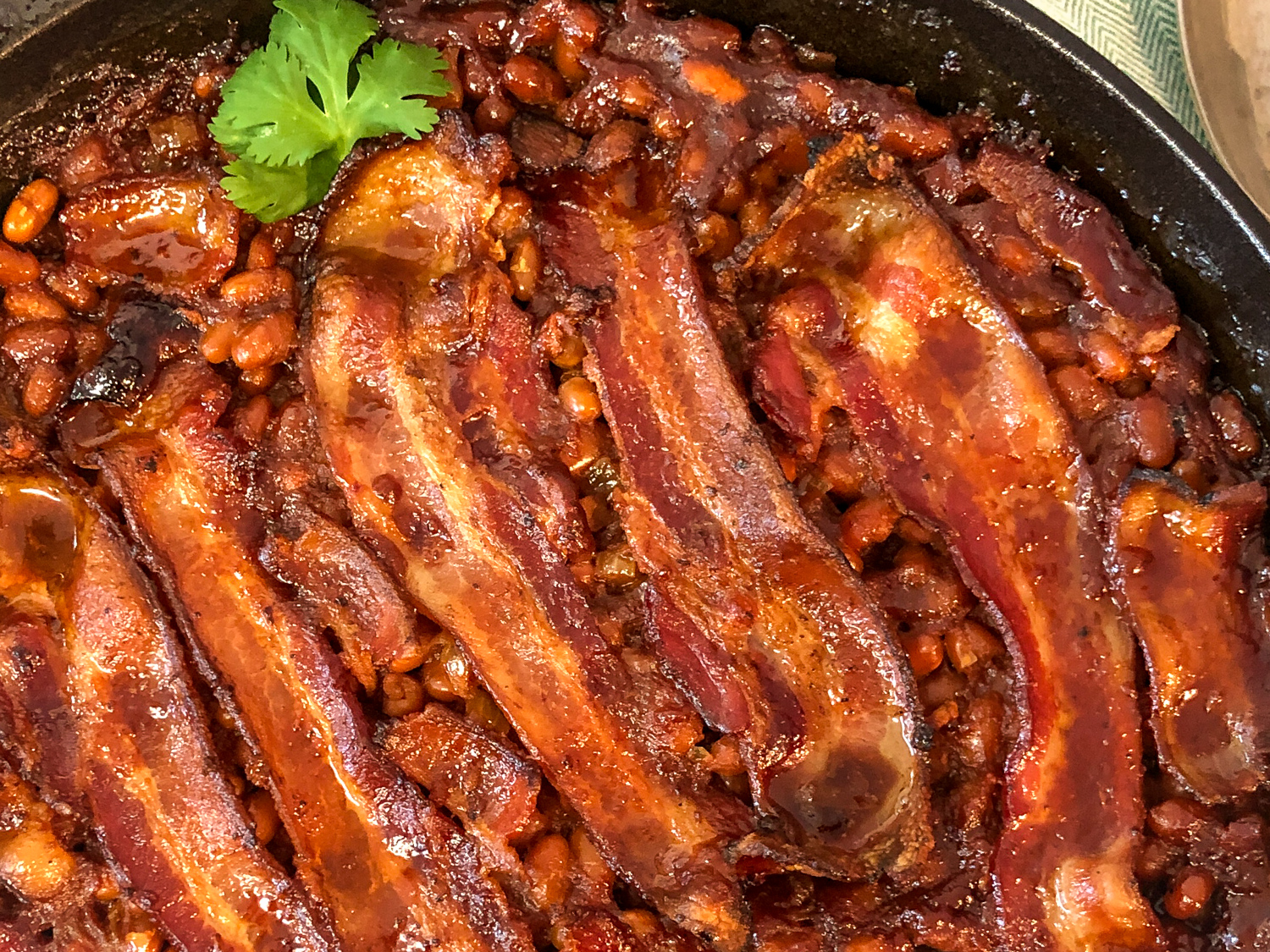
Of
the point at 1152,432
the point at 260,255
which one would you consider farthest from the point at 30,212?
the point at 1152,432

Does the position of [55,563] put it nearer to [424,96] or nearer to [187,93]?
[187,93]

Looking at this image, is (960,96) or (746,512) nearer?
(746,512)

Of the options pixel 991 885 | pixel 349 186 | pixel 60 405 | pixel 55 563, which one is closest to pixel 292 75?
pixel 349 186

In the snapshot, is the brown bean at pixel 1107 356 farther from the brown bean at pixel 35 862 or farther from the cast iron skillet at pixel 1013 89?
the brown bean at pixel 35 862

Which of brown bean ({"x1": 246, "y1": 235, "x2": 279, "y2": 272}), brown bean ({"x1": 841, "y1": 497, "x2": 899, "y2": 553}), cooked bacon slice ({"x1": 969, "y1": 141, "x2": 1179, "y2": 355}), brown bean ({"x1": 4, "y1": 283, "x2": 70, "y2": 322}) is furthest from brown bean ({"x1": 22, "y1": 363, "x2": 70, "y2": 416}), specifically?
cooked bacon slice ({"x1": 969, "y1": 141, "x2": 1179, "y2": 355})

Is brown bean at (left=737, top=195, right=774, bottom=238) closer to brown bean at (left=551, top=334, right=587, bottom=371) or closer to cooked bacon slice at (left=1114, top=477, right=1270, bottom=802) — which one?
brown bean at (left=551, top=334, right=587, bottom=371)

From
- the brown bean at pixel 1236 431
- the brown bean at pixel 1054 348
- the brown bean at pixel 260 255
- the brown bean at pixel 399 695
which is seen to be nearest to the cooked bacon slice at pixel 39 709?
the brown bean at pixel 399 695
